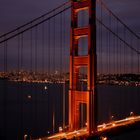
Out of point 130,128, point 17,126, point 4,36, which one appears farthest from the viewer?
point 17,126

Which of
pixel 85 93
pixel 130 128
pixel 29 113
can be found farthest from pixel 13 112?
pixel 85 93

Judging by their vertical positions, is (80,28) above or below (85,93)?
above

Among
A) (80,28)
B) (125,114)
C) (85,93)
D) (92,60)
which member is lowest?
(125,114)

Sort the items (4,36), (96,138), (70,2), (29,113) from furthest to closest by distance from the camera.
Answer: (29,113)
(70,2)
(96,138)
(4,36)

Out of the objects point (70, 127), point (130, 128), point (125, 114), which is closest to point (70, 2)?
point (70, 127)

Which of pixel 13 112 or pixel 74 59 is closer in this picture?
pixel 74 59

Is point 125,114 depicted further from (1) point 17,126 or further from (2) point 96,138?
(2) point 96,138

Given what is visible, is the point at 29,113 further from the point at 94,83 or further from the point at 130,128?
the point at 94,83
